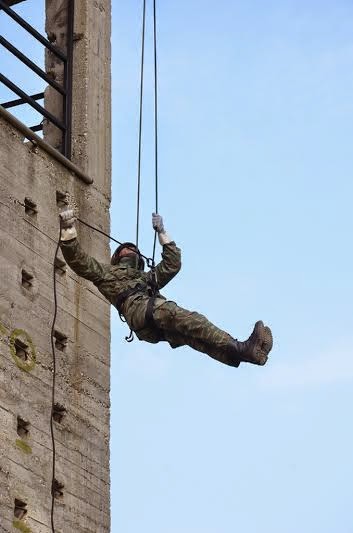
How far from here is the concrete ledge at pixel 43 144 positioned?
2480 centimetres

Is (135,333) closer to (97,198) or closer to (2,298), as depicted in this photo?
(2,298)

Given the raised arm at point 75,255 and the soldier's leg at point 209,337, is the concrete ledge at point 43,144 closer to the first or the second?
the raised arm at point 75,255

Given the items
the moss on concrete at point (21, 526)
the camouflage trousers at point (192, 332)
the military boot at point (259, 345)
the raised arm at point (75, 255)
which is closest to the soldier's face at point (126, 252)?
the raised arm at point (75, 255)

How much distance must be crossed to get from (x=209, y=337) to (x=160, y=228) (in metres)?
1.42

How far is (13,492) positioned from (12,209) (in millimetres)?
3790

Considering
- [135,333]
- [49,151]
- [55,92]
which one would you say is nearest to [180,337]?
[135,333]

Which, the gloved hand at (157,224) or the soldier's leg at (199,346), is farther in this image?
the gloved hand at (157,224)

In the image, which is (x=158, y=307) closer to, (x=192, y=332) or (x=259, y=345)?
(x=192, y=332)

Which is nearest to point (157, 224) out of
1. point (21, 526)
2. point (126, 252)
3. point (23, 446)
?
point (126, 252)

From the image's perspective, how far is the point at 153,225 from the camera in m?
22.5

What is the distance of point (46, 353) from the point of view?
24125 mm

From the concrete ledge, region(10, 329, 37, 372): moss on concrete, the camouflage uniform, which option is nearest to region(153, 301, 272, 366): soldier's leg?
the camouflage uniform

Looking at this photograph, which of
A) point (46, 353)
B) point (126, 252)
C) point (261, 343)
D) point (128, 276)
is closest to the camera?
point (261, 343)

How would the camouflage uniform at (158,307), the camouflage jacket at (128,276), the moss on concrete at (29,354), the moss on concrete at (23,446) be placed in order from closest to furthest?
the camouflage uniform at (158,307) < the camouflage jacket at (128,276) < the moss on concrete at (23,446) < the moss on concrete at (29,354)
